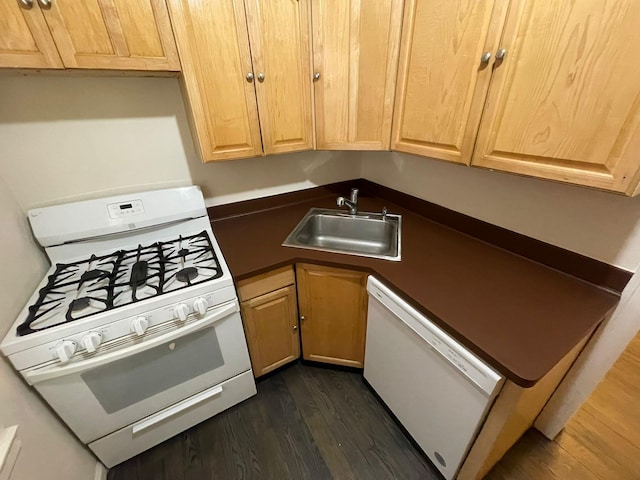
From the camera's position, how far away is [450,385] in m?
0.92

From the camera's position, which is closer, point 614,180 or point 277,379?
Answer: point 614,180

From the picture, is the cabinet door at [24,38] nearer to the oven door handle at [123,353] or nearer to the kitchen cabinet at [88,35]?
the kitchen cabinet at [88,35]

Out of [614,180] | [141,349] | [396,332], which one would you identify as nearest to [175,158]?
[141,349]

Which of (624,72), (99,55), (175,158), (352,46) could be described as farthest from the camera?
(175,158)

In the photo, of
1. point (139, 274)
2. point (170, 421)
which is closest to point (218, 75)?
point (139, 274)

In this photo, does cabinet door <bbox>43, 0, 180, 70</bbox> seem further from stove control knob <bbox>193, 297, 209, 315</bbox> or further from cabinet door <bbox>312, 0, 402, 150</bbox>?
stove control knob <bbox>193, 297, 209, 315</bbox>

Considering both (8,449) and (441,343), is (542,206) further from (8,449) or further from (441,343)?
(8,449)

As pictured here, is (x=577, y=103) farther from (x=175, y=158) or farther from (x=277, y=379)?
(x=277, y=379)

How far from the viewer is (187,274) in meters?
1.08

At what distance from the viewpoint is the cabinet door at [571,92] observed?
0.64 metres

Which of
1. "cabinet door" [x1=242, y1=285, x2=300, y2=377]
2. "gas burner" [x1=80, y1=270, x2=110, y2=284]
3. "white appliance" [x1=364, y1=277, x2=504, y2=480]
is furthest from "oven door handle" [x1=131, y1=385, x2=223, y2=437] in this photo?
"white appliance" [x1=364, y1=277, x2=504, y2=480]

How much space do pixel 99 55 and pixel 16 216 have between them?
0.75 meters

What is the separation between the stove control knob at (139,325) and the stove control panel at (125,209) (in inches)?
23.1

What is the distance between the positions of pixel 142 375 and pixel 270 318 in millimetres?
562
